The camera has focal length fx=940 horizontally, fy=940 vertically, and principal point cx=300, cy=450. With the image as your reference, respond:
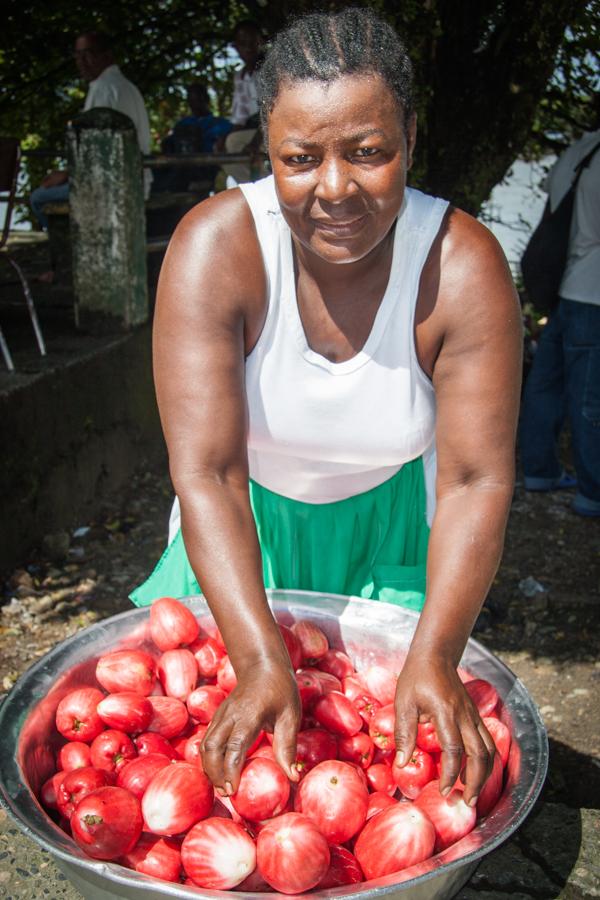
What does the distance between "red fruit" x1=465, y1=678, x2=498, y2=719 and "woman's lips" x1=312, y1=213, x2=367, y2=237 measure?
3.07ft

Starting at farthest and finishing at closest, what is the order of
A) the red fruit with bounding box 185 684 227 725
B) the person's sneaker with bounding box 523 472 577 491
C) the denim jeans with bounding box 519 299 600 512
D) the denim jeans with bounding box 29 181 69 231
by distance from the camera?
the denim jeans with bounding box 29 181 69 231 < the person's sneaker with bounding box 523 472 577 491 < the denim jeans with bounding box 519 299 600 512 < the red fruit with bounding box 185 684 227 725

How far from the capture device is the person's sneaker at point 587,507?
544cm

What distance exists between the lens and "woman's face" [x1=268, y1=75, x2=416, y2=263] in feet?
5.40

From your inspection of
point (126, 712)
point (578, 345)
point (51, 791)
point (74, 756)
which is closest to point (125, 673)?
point (126, 712)

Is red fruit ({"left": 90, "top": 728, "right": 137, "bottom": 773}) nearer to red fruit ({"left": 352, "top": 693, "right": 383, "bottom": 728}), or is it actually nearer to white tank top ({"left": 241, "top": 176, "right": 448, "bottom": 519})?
red fruit ({"left": 352, "top": 693, "right": 383, "bottom": 728})

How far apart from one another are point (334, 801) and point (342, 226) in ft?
3.44

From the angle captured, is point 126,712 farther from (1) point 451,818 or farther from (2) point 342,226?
(2) point 342,226

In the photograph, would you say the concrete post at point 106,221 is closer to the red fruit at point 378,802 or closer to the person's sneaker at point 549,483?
the person's sneaker at point 549,483

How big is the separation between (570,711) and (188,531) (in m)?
2.43

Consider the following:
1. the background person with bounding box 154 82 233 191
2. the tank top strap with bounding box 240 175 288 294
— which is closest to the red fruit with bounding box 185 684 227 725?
the tank top strap with bounding box 240 175 288 294

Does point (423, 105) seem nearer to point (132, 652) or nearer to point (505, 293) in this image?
point (505, 293)

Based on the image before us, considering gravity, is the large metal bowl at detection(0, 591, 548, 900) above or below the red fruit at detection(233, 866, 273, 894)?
above

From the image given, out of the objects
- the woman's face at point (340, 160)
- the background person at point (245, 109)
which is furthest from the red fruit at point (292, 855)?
the background person at point (245, 109)

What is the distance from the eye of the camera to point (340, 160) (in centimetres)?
168
